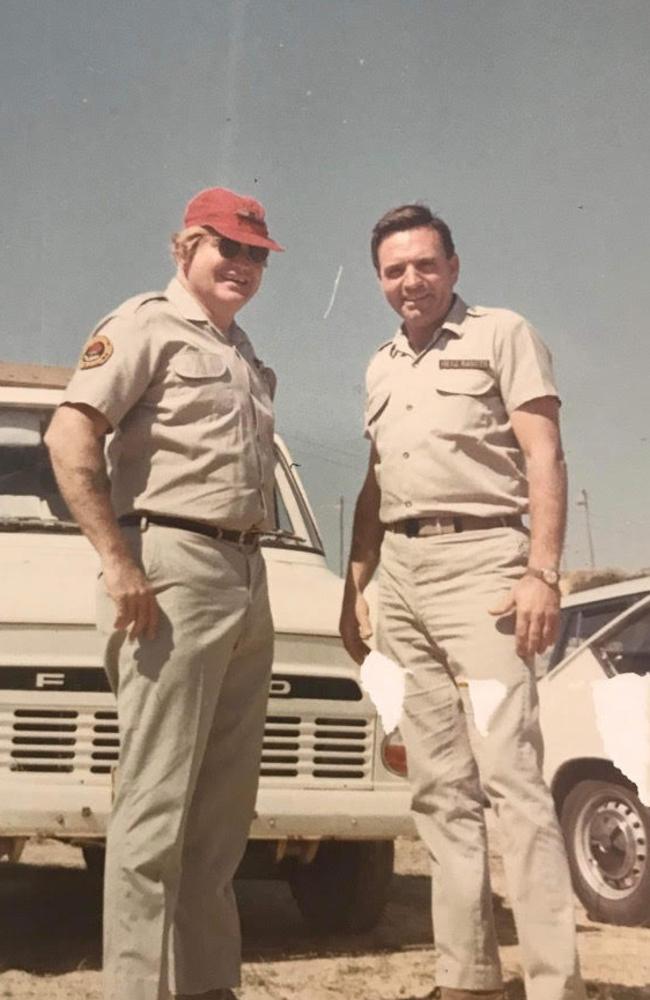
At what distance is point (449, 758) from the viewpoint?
141 inches

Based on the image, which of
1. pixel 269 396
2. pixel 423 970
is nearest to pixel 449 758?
pixel 269 396

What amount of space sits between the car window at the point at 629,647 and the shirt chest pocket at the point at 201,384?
3178 millimetres

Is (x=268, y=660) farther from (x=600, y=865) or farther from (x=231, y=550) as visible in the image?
(x=600, y=865)

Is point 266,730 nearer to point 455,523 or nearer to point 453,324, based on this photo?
point 455,523

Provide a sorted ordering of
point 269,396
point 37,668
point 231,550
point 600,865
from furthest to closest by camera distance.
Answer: point 600,865 → point 37,668 → point 269,396 → point 231,550

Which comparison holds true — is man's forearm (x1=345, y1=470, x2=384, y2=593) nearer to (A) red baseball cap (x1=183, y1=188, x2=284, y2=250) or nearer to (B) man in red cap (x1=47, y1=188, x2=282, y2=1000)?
(B) man in red cap (x1=47, y1=188, x2=282, y2=1000)

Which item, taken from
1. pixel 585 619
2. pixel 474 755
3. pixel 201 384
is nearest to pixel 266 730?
pixel 474 755

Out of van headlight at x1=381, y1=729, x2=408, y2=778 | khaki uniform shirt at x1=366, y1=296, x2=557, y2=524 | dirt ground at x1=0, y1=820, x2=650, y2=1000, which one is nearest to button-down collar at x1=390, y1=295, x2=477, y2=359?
khaki uniform shirt at x1=366, y1=296, x2=557, y2=524

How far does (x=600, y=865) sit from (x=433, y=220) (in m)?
3.34

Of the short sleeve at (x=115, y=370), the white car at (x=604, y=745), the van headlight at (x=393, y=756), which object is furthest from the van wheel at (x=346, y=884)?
the short sleeve at (x=115, y=370)

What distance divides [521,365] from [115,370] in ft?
3.48

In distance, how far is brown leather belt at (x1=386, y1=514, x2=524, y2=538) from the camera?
11.9ft

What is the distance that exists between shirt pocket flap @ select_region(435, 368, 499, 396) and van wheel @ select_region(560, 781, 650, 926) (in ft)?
9.04

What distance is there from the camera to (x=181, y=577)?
331 cm
